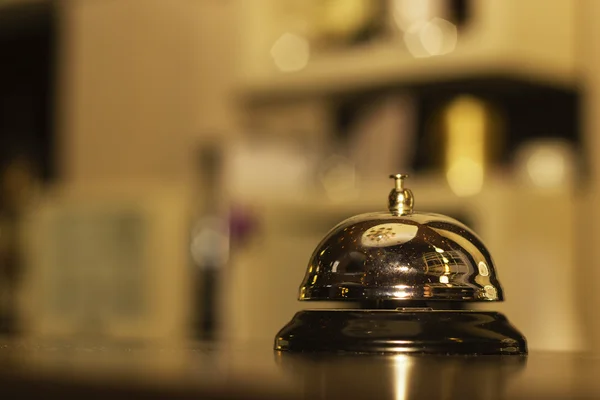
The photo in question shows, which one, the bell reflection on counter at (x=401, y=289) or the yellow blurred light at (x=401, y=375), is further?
the bell reflection on counter at (x=401, y=289)

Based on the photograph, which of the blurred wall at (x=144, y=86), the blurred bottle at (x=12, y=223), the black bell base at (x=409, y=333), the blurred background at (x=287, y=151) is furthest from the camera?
the blurred bottle at (x=12, y=223)

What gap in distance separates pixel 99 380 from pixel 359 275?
27 cm

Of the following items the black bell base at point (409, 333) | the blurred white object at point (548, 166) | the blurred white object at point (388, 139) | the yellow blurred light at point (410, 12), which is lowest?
the black bell base at point (409, 333)

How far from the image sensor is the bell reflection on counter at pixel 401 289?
64cm

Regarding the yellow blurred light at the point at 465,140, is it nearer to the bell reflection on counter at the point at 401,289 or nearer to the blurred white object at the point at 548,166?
the blurred white object at the point at 548,166

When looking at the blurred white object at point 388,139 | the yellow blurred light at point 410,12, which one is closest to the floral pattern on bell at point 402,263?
the yellow blurred light at point 410,12

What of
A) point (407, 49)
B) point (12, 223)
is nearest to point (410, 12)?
point (407, 49)

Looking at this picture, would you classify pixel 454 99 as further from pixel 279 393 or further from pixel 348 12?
pixel 279 393

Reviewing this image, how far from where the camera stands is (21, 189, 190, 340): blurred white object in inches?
98.3

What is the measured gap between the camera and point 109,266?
2.64m

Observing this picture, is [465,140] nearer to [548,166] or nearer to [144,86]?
[548,166]

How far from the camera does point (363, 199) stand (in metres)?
2.08

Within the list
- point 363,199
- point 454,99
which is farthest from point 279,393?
point 454,99

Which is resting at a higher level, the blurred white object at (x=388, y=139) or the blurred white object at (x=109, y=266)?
the blurred white object at (x=388, y=139)
